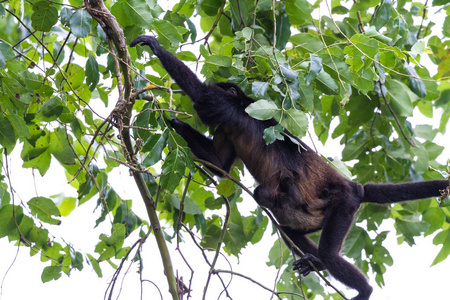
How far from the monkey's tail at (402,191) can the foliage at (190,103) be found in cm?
17

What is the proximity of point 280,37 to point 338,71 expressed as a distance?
51 cm

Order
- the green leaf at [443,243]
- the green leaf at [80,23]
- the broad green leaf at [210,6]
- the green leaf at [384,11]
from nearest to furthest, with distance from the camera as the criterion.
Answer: the green leaf at [80,23] → the green leaf at [384,11] → the broad green leaf at [210,6] → the green leaf at [443,243]

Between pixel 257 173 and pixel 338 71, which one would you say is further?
pixel 257 173

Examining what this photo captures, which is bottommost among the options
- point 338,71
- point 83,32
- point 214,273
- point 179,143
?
point 214,273

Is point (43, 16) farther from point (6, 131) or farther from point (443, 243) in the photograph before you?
point (443, 243)

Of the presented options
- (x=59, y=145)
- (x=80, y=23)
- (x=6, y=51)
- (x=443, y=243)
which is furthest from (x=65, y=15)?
(x=443, y=243)

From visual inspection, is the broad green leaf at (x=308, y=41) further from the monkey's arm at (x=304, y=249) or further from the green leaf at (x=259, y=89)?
the monkey's arm at (x=304, y=249)

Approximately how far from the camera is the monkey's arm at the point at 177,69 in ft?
9.68

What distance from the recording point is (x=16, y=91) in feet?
8.40

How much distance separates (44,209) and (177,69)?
110 cm

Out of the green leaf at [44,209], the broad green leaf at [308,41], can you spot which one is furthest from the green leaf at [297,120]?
the green leaf at [44,209]

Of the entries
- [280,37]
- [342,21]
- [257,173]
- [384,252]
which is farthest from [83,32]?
[384,252]

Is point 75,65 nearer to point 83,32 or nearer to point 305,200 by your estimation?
point 83,32

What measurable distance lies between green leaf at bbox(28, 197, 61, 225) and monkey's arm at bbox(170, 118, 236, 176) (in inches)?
36.9
